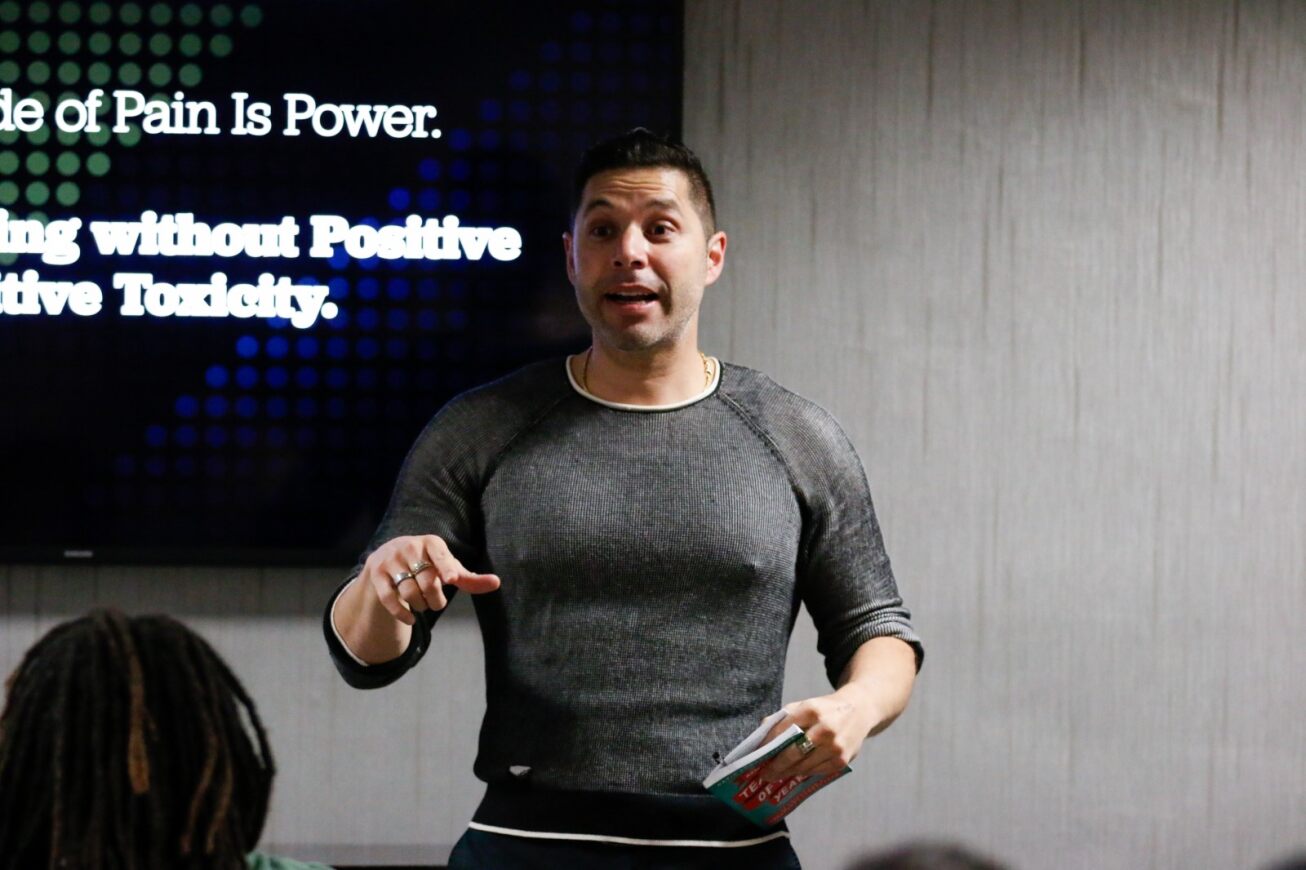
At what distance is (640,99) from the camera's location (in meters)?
2.95

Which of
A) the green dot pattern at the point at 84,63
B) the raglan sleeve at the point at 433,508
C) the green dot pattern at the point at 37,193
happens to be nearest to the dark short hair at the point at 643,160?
the raglan sleeve at the point at 433,508

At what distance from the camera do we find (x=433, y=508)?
6.26ft

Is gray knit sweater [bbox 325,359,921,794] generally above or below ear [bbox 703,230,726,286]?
below

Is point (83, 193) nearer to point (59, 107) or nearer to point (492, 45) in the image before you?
point (59, 107)

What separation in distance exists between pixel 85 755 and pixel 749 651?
0.90 m

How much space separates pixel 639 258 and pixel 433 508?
41cm

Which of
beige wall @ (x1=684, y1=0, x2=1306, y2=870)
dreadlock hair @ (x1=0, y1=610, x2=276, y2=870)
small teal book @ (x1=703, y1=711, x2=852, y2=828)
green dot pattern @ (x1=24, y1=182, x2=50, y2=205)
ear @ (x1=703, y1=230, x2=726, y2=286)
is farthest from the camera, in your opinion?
beige wall @ (x1=684, y1=0, x2=1306, y2=870)

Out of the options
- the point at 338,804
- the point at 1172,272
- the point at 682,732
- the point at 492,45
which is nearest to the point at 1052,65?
the point at 1172,272

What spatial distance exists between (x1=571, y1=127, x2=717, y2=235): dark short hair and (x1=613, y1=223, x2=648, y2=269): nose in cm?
10

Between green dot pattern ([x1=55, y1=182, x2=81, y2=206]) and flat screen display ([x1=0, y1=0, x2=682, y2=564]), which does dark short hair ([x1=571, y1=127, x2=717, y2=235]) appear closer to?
flat screen display ([x1=0, y1=0, x2=682, y2=564])

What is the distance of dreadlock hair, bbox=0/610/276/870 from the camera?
114 cm

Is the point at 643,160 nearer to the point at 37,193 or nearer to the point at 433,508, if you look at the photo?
the point at 433,508

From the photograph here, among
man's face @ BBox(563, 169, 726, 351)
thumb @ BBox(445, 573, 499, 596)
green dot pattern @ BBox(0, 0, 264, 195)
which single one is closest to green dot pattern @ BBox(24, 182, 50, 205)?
green dot pattern @ BBox(0, 0, 264, 195)

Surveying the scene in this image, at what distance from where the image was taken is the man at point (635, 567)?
1803 millimetres
